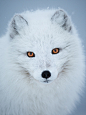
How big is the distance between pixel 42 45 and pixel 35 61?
7.7 inches

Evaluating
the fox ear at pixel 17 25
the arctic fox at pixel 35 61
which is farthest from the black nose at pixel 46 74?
the fox ear at pixel 17 25

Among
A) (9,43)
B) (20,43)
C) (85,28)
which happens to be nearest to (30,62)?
(20,43)

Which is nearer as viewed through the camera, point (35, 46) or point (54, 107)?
point (35, 46)

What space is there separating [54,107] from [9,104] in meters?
0.60

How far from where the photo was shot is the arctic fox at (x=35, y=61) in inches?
55.1

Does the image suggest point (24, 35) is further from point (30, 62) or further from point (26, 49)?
point (30, 62)

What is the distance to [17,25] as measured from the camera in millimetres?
1504

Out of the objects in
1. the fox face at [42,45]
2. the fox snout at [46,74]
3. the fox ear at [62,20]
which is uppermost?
the fox ear at [62,20]

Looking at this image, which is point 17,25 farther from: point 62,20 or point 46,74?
point 46,74

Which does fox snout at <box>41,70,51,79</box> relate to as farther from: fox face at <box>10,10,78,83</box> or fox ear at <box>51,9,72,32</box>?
fox ear at <box>51,9,72,32</box>

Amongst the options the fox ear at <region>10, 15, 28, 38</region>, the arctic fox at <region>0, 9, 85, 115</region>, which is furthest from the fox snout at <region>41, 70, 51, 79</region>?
the fox ear at <region>10, 15, 28, 38</region>

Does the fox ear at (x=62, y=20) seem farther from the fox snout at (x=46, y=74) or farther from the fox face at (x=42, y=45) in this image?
the fox snout at (x=46, y=74)

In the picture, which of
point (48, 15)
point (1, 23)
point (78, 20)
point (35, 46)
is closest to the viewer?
point (35, 46)

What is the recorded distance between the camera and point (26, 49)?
1385 millimetres
